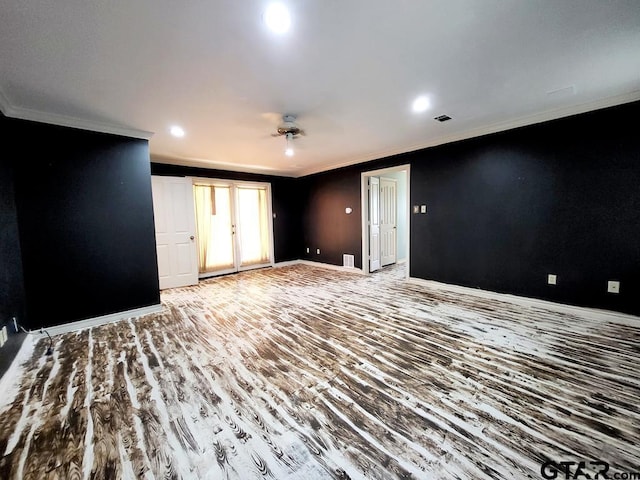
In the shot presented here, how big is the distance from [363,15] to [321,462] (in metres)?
2.50

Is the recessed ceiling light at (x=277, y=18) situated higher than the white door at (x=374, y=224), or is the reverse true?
the recessed ceiling light at (x=277, y=18)

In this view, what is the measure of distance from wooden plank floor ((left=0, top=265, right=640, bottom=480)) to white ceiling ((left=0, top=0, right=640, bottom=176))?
243cm

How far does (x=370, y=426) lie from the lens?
1.52m

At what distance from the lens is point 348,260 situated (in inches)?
233

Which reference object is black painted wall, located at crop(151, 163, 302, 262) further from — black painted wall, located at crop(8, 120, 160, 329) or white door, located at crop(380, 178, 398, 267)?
black painted wall, located at crop(8, 120, 160, 329)

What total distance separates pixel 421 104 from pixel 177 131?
307cm

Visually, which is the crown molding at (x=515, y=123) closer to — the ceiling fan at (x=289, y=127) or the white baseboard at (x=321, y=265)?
the ceiling fan at (x=289, y=127)

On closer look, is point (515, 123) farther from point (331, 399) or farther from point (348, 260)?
point (331, 399)

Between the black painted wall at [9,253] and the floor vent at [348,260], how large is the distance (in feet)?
16.4

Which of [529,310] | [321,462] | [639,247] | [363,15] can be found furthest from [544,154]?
[321,462]

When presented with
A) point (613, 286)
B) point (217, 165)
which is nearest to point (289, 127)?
point (217, 165)

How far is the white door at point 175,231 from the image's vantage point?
4.68m

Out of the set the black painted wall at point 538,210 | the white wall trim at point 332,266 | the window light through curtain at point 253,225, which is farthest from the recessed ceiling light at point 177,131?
the white wall trim at point 332,266

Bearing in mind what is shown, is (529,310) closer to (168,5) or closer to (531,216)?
(531,216)
